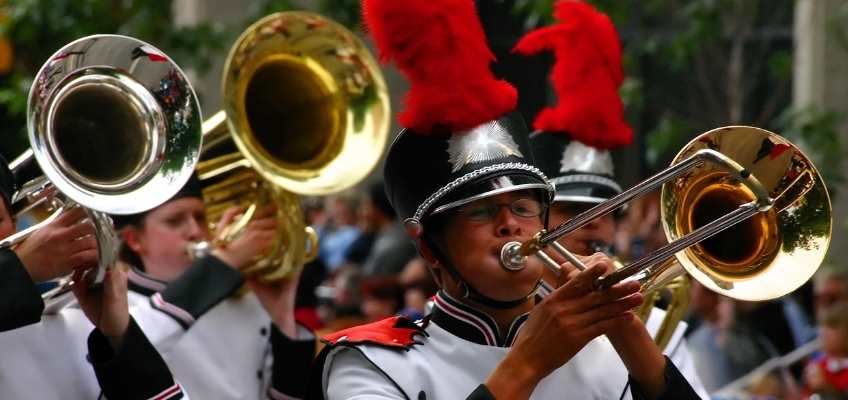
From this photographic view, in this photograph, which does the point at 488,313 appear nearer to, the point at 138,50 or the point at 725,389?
the point at 138,50

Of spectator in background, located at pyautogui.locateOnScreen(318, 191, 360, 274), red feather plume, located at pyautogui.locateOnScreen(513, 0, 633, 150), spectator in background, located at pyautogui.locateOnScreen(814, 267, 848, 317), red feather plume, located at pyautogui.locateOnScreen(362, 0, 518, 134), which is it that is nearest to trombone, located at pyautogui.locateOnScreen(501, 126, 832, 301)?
red feather plume, located at pyautogui.locateOnScreen(362, 0, 518, 134)

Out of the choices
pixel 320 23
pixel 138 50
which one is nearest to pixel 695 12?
pixel 320 23

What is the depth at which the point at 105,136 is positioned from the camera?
4.29 m

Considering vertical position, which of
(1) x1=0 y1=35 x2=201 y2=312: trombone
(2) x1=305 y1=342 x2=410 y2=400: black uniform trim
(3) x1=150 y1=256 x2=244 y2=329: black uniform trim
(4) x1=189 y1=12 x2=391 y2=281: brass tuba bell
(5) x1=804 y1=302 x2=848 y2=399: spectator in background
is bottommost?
(5) x1=804 y1=302 x2=848 y2=399: spectator in background

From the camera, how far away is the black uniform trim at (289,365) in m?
5.61

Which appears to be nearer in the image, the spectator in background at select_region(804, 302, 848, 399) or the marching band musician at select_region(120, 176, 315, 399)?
the marching band musician at select_region(120, 176, 315, 399)

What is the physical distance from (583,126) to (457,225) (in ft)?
5.36

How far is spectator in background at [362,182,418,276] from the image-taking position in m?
10.8

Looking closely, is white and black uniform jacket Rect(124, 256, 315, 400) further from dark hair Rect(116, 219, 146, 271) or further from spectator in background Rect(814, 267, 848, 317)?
spectator in background Rect(814, 267, 848, 317)

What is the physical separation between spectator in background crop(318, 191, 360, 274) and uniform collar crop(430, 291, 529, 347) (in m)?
8.70

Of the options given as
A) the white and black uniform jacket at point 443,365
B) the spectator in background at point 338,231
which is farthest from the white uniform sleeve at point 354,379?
the spectator in background at point 338,231

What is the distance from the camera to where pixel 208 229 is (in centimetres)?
591

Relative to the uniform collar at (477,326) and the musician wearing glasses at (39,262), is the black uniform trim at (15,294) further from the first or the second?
the uniform collar at (477,326)

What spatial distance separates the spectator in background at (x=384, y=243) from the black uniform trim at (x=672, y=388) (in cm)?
636
